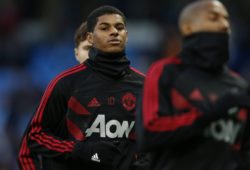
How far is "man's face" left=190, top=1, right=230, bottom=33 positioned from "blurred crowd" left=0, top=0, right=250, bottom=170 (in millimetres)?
8785

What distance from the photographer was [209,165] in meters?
5.52

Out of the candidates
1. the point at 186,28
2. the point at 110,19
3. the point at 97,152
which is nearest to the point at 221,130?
the point at 186,28

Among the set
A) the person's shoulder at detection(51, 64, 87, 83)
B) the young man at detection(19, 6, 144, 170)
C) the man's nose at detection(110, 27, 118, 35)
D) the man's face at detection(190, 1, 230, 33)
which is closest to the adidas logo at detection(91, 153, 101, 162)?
the young man at detection(19, 6, 144, 170)

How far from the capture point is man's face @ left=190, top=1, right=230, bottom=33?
554 centimetres

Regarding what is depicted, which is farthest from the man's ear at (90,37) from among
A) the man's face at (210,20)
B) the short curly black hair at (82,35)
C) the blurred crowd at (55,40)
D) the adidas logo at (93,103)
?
the blurred crowd at (55,40)

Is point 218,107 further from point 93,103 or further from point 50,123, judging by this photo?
point 50,123

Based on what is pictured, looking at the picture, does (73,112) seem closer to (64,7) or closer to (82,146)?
(82,146)

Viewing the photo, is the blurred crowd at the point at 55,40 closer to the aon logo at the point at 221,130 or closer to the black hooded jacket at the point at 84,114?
the black hooded jacket at the point at 84,114

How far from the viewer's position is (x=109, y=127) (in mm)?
6840

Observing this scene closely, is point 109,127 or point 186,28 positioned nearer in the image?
point 186,28

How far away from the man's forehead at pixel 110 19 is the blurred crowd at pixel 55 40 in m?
7.25

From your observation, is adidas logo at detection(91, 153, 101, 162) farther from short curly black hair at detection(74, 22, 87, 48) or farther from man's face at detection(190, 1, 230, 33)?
man's face at detection(190, 1, 230, 33)

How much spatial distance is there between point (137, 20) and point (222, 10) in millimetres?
12663

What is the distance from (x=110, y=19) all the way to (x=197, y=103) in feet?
5.60
